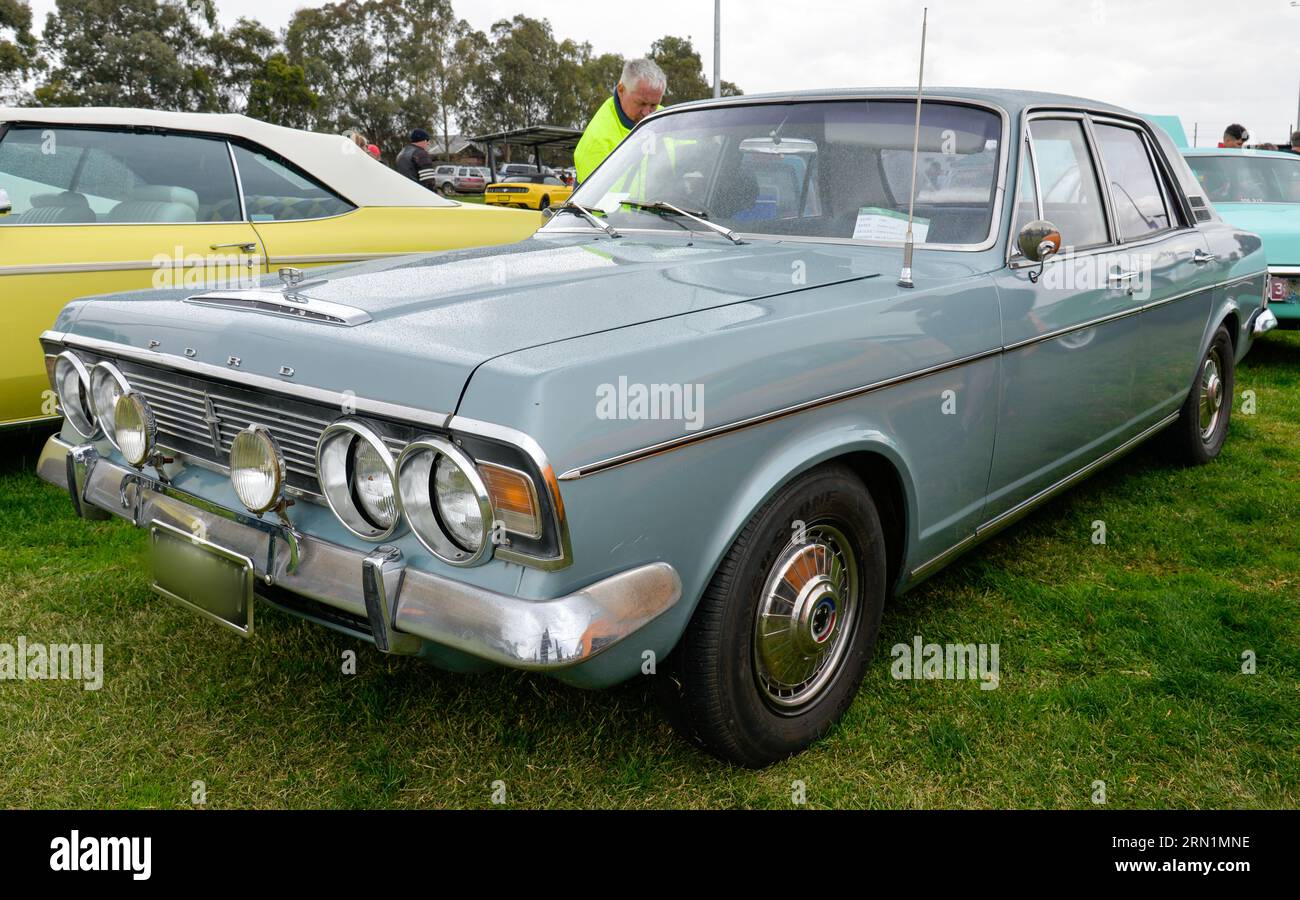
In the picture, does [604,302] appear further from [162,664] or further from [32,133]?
[32,133]

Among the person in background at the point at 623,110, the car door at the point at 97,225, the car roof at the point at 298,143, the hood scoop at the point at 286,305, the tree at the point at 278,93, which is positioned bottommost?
the hood scoop at the point at 286,305

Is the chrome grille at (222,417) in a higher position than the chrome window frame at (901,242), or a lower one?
lower

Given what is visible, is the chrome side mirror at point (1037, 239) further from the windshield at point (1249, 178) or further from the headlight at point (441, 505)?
the windshield at point (1249, 178)

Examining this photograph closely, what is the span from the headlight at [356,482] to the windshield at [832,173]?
1515mm

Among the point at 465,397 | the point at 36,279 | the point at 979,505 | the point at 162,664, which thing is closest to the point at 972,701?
the point at 979,505

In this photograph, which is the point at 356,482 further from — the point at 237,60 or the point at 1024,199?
the point at 237,60

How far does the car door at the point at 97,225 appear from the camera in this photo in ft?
12.8

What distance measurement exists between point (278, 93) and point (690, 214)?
50.4m

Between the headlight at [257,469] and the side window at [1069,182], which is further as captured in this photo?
the side window at [1069,182]

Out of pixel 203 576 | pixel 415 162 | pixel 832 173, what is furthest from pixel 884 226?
pixel 415 162

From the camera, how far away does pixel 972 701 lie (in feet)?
8.55

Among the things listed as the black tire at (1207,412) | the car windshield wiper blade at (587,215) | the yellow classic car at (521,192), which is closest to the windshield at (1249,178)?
the black tire at (1207,412)

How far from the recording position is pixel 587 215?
3.29 meters

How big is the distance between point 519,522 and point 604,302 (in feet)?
2.07
